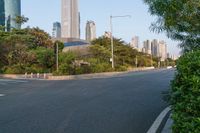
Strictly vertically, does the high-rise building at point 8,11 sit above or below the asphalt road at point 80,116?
above

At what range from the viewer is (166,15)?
1097cm

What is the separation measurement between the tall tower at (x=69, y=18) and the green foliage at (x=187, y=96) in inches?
6488

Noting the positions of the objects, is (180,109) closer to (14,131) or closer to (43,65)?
(14,131)

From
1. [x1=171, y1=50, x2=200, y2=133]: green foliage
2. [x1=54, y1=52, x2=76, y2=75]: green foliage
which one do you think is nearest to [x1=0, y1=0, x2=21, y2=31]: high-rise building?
[x1=54, y1=52, x2=76, y2=75]: green foliage

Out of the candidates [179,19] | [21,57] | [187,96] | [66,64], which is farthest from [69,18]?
[187,96]

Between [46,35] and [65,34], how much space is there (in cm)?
9196

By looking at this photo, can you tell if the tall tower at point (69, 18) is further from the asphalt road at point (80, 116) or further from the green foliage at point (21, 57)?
the asphalt road at point (80, 116)

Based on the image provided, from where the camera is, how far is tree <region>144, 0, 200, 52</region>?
A: 34.3 ft

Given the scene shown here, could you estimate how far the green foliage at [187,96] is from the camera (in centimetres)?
554

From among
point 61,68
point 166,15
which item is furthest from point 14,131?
point 61,68

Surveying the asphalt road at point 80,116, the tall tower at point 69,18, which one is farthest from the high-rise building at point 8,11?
the asphalt road at point 80,116

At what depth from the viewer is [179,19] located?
11.0m

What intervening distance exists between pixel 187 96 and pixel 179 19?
221 inches

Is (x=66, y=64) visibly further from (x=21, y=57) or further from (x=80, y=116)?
(x=80, y=116)
